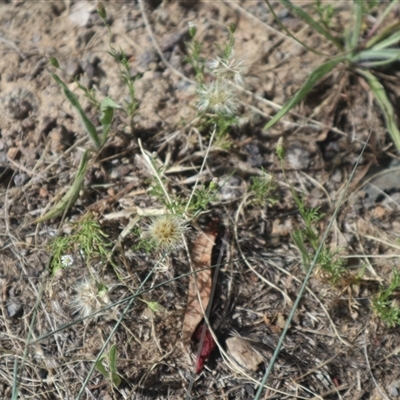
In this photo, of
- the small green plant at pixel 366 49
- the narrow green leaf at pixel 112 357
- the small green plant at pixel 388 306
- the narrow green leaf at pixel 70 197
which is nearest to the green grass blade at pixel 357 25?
the small green plant at pixel 366 49

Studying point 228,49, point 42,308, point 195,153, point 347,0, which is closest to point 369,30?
point 347,0

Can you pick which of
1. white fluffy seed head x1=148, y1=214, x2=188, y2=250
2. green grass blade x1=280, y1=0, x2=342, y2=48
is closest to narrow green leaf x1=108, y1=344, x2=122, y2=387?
white fluffy seed head x1=148, y1=214, x2=188, y2=250

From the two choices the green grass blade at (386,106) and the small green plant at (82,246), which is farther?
the green grass blade at (386,106)

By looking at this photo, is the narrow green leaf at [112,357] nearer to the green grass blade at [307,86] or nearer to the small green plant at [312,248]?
the small green plant at [312,248]

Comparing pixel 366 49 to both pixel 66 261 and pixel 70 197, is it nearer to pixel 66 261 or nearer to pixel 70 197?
pixel 70 197

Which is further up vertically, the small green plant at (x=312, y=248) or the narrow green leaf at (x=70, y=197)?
the narrow green leaf at (x=70, y=197)

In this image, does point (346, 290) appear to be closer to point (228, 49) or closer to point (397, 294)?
point (397, 294)

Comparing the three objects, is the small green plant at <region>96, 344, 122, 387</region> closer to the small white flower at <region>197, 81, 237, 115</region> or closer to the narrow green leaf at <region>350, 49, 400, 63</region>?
the small white flower at <region>197, 81, 237, 115</region>
